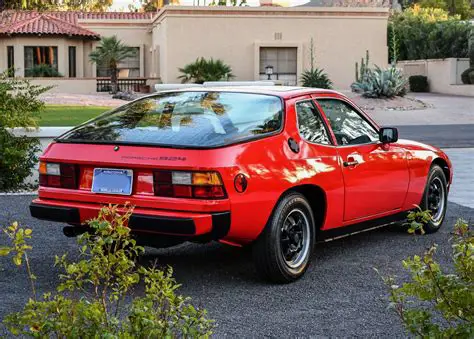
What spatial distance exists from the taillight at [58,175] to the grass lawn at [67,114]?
13.9 meters

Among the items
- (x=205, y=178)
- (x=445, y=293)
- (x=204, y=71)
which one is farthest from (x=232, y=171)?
(x=204, y=71)

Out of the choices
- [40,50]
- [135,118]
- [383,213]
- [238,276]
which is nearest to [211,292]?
[238,276]

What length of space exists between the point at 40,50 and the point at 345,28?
52.1 ft

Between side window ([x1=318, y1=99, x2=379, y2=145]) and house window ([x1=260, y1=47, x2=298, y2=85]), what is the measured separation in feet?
101

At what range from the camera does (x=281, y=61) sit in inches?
1534

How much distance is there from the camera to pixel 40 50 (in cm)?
4378

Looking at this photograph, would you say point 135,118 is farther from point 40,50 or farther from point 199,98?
point 40,50

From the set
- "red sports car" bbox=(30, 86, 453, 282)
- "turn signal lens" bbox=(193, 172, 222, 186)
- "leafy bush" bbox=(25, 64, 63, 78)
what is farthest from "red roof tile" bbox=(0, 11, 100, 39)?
"turn signal lens" bbox=(193, 172, 222, 186)

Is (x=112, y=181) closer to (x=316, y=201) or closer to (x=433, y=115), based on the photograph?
(x=316, y=201)

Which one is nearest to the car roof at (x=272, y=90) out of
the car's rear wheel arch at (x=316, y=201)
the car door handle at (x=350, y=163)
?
the car door handle at (x=350, y=163)

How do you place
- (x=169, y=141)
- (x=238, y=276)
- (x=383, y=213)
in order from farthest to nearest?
(x=383, y=213) < (x=238, y=276) < (x=169, y=141)

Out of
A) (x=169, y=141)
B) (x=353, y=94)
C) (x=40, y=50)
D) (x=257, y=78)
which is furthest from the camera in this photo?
(x=40, y=50)

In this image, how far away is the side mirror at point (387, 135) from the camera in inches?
308

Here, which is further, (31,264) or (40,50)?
(40,50)
